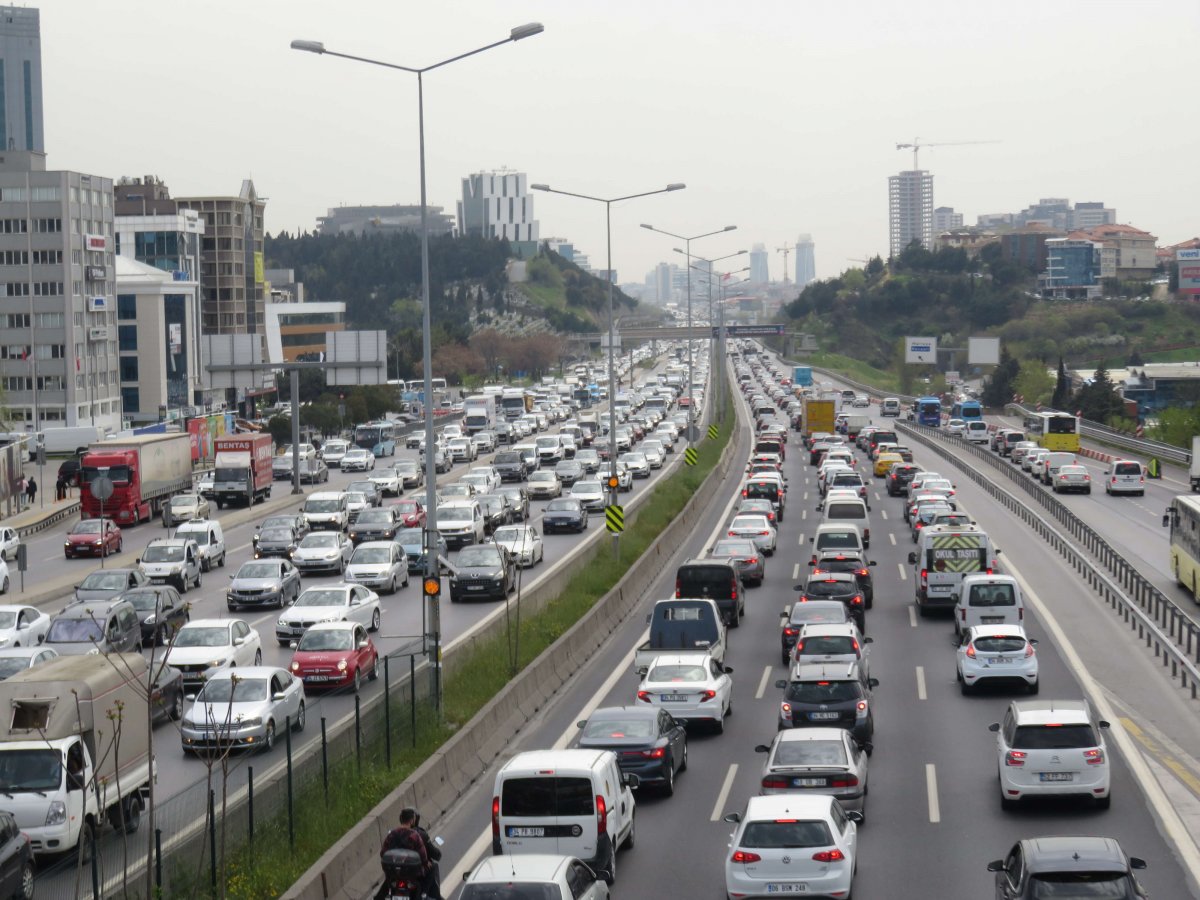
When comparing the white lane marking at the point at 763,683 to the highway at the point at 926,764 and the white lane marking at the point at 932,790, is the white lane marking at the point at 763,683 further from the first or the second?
the white lane marking at the point at 932,790

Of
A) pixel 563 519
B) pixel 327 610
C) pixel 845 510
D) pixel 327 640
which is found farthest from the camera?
pixel 563 519

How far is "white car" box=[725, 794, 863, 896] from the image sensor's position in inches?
606

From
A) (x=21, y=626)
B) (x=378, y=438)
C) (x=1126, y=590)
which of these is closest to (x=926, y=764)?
(x=1126, y=590)

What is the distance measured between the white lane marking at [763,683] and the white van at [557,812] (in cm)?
1127

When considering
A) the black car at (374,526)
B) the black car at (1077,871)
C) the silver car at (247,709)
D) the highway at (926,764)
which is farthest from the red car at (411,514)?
the black car at (1077,871)

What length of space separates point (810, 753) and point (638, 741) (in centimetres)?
241

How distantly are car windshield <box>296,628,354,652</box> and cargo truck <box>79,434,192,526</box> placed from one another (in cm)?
2795

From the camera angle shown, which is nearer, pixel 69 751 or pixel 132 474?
pixel 69 751

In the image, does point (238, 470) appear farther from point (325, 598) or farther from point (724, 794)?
point (724, 794)

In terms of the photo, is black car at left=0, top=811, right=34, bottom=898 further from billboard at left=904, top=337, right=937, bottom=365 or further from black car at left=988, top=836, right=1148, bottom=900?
billboard at left=904, top=337, right=937, bottom=365

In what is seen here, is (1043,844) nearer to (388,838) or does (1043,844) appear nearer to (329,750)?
(388,838)

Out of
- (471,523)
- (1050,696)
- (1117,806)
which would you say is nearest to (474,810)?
(1117,806)

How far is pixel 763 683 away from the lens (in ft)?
95.7

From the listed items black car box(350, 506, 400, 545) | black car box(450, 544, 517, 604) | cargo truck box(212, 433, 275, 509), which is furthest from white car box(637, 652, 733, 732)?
cargo truck box(212, 433, 275, 509)
